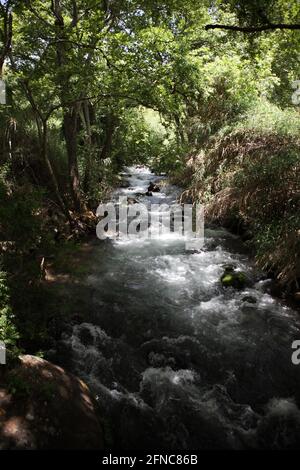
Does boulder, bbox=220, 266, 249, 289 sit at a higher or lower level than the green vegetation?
lower

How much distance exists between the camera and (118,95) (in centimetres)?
765

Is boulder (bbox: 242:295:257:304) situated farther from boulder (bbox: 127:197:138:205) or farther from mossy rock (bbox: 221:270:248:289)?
boulder (bbox: 127:197:138:205)

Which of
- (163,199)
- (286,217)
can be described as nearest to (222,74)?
(163,199)

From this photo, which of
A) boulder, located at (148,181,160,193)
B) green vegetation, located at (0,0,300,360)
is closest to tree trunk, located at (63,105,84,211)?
green vegetation, located at (0,0,300,360)

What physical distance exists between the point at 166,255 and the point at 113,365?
4.05 m

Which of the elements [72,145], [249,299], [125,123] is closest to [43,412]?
[249,299]

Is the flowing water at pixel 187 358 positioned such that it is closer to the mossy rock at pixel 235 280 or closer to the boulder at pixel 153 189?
the mossy rock at pixel 235 280

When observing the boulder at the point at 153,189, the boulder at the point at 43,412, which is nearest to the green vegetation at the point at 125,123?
the boulder at the point at 43,412

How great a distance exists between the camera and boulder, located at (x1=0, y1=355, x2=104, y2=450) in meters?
3.20

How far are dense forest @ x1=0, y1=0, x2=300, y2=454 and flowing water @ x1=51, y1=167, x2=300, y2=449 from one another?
0.82m

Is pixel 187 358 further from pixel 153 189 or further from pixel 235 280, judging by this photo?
pixel 153 189

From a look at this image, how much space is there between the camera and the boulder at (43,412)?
3197mm

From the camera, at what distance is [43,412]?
11.3 feet

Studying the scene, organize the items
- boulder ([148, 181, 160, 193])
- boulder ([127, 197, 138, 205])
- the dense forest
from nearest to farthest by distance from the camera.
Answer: the dense forest < boulder ([127, 197, 138, 205]) < boulder ([148, 181, 160, 193])
